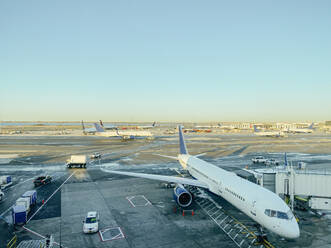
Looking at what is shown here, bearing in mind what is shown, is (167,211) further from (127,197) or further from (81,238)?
(81,238)

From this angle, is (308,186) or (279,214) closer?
(279,214)

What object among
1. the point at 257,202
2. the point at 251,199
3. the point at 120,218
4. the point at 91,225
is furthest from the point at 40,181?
the point at 257,202

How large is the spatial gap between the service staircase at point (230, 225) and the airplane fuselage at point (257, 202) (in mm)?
1876

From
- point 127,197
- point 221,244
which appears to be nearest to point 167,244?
point 221,244

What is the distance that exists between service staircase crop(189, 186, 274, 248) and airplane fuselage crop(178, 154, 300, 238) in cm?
188

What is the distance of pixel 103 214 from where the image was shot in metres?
25.0

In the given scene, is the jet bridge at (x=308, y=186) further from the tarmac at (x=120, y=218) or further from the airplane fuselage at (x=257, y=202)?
the airplane fuselage at (x=257, y=202)

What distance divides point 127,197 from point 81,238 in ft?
35.4

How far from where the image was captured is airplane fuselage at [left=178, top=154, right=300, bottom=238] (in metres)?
16.8

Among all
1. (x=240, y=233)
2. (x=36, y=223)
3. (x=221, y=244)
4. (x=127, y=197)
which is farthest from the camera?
(x=127, y=197)

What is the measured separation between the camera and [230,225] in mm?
22312

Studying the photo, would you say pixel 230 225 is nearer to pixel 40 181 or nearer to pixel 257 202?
pixel 257 202

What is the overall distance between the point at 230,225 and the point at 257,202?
5.06 metres

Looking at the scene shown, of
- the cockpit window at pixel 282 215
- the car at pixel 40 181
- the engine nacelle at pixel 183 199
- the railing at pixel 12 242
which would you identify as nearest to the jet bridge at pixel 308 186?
the cockpit window at pixel 282 215
